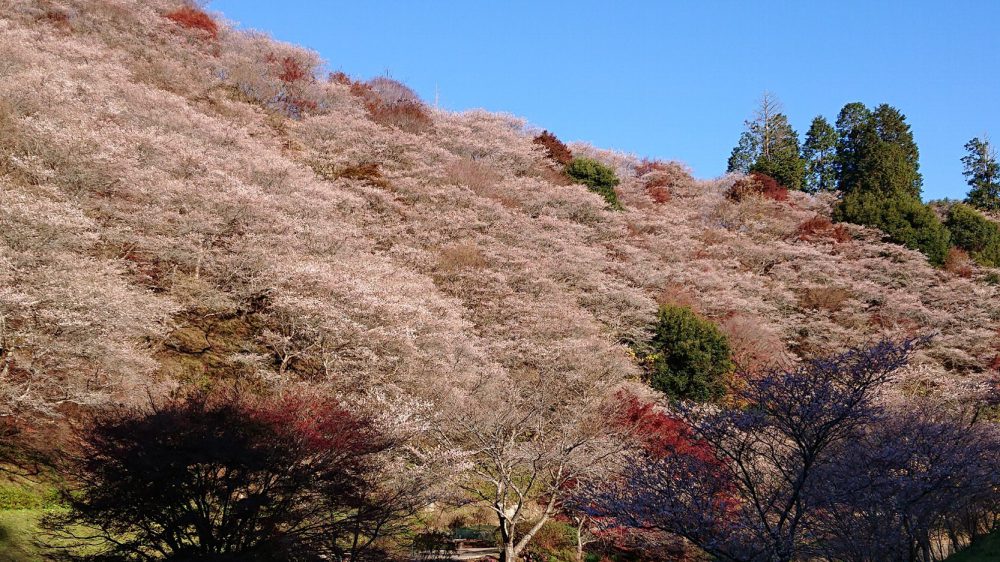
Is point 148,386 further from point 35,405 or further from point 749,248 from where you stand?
→ point 749,248

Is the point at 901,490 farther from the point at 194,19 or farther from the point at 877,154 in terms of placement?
the point at 877,154

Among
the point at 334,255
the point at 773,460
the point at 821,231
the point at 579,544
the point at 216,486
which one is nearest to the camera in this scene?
the point at 773,460

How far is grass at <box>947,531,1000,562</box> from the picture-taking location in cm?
808

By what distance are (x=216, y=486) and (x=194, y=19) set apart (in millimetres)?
34337

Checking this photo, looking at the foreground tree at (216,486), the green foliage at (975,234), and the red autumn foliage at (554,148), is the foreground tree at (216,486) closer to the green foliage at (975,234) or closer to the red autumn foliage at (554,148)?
the red autumn foliage at (554,148)

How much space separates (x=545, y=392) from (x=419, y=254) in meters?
7.97

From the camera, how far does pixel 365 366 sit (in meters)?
15.6

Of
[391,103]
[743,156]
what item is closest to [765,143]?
[743,156]

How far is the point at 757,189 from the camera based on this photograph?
43.3 m

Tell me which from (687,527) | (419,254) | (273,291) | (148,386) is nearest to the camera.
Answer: (687,527)

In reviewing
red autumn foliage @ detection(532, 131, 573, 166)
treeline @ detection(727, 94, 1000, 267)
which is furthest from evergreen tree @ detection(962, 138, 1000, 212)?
red autumn foliage @ detection(532, 131, 573, 166)

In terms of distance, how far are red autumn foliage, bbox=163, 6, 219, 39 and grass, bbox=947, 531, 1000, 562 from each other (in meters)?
38.0

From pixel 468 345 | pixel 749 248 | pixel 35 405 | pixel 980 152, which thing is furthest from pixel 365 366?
pixel 980 152

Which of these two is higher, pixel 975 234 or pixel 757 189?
pixel 757 189
